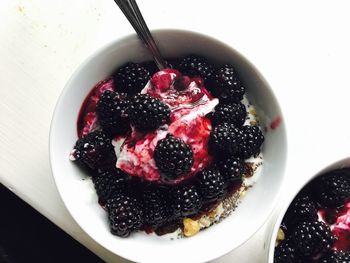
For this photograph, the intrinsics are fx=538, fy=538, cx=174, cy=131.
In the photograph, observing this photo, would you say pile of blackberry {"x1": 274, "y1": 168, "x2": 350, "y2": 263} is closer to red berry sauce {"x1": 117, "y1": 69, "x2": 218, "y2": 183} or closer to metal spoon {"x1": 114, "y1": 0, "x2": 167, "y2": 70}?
red berry sauce {"x1": 117, "y1": 69, "x2": 218, "y2": 183}

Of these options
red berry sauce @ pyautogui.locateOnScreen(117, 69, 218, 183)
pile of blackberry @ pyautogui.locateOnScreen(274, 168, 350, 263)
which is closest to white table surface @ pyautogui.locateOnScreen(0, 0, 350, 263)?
pile of blackberry @ pyautogui.locateOnScreen(274, 168, 350, 263)

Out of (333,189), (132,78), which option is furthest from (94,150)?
(333,189)

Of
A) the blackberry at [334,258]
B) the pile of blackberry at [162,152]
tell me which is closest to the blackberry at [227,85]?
the pile of blackberry at [162,152]

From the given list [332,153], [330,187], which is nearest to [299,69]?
[332,153]

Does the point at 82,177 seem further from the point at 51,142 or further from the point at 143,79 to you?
the point at 143,79

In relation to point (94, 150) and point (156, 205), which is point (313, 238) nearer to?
point (156, 205)
